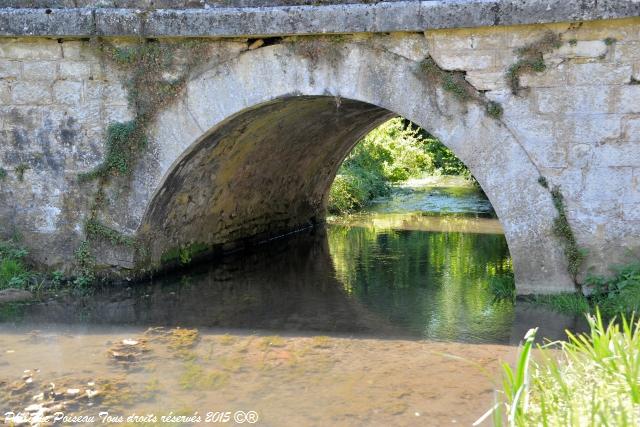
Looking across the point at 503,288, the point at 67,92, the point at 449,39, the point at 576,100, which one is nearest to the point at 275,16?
the point at 449,39

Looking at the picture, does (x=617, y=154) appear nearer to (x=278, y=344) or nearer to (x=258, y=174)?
(x=278, y=344)

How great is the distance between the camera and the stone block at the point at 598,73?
5.02 m

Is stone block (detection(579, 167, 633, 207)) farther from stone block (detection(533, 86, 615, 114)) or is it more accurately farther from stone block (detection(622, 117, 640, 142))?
stone block (detection(533, 86, 615, 114))

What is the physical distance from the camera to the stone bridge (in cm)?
514

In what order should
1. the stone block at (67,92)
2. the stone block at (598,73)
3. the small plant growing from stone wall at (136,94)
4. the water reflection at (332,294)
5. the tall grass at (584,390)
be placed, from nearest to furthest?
the tall grass at (584,390), the stone block at (598,73), the water reflection at (332,294), the small plant growing from stone wall at (136,94), the stone block at (67,92)

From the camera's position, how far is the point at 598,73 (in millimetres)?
5074

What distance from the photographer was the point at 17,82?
6.30m

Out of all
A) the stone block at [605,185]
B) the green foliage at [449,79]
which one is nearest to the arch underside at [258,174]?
the green foliage at [449,79]

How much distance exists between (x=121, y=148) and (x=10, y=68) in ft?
4.07

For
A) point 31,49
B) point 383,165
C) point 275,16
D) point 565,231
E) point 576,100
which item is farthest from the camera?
point 383,165

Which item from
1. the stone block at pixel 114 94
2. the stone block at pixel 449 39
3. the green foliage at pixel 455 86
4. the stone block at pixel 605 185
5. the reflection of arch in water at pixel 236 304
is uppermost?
the stone block at pixel 449 39

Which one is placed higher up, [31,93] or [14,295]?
[31,93]

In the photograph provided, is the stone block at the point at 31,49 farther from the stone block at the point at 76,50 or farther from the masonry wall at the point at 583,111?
the masonry wall at the point at 583,111

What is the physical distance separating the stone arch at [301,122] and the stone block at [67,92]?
2.61 ft
